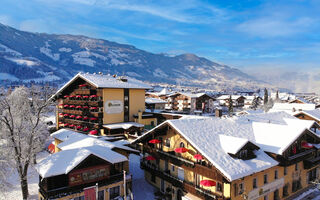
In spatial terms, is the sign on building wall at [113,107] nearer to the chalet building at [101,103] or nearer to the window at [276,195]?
the chalet building at [101,103]

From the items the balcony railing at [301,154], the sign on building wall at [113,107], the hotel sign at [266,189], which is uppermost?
the sign on building wall at [113,107]

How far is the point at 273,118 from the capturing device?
29984mm

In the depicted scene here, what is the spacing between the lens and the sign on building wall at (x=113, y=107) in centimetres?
4016

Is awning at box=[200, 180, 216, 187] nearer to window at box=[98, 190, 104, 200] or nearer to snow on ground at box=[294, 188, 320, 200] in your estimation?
window at box=[98, 190, 104, 200]

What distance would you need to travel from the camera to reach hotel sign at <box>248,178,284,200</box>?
1962 cm

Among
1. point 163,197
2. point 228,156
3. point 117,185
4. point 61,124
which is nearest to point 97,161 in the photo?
point 117,185

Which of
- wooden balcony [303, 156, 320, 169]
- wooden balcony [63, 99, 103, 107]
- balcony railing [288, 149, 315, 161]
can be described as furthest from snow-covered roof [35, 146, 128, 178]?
wooden balcony [303, 156, 320, 169]

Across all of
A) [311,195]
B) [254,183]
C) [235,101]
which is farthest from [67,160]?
[235,101]

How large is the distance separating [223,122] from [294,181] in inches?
423

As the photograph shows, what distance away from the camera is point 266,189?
2112cm

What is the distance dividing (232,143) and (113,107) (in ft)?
86.7

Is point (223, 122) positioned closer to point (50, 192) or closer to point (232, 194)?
point (232, 194)

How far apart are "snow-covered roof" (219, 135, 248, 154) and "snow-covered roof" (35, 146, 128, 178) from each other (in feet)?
32.4

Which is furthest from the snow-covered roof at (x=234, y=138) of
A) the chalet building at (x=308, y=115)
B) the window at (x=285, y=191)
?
the chalet building at (x=308, y=115)
